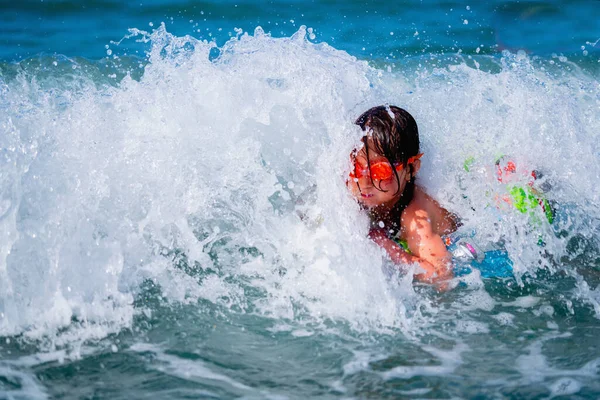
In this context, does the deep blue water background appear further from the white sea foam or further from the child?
the child

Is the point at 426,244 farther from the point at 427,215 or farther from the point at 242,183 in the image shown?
the point at 242,183

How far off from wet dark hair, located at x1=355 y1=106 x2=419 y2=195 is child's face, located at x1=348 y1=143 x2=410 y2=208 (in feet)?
0.06

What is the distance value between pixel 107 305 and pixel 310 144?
1712 mm

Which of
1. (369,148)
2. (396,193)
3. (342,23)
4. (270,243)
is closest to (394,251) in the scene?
(396,193)

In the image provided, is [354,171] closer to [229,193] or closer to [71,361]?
[229,193]

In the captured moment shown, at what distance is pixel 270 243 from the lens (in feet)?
12.5

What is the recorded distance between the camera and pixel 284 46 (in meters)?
4.62

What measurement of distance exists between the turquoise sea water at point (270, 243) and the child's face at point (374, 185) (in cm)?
9

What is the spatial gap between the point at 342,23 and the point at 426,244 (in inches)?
282

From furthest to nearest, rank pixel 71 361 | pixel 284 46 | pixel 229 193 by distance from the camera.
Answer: pixel 284 46
pixel 229 193
pixel 71 361

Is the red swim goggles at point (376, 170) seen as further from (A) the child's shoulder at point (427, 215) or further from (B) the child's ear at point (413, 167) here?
(A) the child's shoulder at point (427, 215)

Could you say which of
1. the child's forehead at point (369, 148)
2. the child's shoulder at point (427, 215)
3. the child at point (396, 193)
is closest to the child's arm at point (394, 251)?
the child at point (396, 193)

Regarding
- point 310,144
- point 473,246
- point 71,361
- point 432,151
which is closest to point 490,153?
point 432,151

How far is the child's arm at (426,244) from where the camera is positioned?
3.63m
